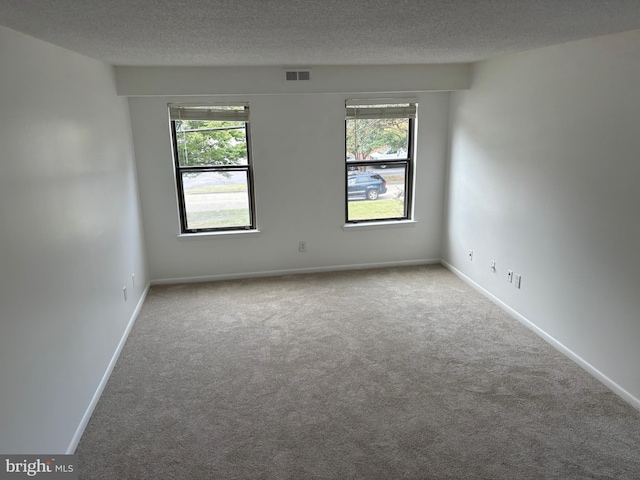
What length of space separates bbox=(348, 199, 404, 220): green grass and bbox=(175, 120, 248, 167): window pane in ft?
4.46

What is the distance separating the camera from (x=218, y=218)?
5.07m

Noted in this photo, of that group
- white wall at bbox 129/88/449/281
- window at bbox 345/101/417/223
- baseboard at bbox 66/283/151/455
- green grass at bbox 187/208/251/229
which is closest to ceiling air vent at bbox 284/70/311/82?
white wall at bbox 129/88/449/281

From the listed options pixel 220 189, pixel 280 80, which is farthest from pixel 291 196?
pixel 280 80

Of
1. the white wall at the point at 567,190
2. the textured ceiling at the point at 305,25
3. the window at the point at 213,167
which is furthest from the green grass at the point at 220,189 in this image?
the white wall at the point at 567,190

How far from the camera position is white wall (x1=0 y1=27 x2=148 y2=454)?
1.99 m

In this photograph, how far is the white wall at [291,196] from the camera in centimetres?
476

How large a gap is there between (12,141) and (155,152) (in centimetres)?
266

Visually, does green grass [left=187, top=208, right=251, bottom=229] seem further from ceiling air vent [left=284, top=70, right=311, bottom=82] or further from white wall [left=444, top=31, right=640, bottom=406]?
Result: white wall [left=444, top=31, right=640, bottom=406]

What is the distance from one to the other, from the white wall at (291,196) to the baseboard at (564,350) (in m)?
1.10

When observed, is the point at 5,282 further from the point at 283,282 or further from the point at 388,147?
the point at 388,147

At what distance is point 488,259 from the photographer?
4.48m

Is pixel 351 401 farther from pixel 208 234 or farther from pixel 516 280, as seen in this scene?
pixel 208 234

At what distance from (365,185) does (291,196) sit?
854 mm

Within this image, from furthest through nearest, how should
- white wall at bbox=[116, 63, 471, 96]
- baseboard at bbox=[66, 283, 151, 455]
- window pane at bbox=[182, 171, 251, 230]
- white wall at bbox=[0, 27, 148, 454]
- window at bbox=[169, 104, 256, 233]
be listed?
1. window pane at bbox=[182, 171, 251, 230]
2. window at bbox=[169, 104, 256, 233]
3. white wall at bbox=[116, 63, 471, 96]
4. baseboard at bbox=[66, 283, 151, 455]
5. white wall at bbox=[0, 27, 148, 454]
